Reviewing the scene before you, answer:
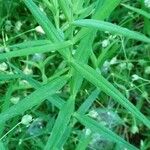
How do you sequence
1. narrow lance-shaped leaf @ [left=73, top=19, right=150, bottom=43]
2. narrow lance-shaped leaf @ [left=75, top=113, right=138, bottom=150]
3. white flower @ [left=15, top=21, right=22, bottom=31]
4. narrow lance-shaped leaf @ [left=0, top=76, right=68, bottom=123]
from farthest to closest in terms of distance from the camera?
white flower @ [left=15, top=21, right=22, bottom=31], narrow lance-shaped leaf @ [left=75, top=113, right=138, bottom=150], narrow lance-shaped leaf @ [left=0, top=76, right=68, bottom=123], narrow lance-shaped leaf @ [left=73, top=19, right=150, bottom=43]

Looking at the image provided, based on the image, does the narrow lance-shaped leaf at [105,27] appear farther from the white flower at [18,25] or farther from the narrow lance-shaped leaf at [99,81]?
the white flower at [18,25]

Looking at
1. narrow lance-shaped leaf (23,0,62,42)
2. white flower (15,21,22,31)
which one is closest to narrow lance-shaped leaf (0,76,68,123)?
narrow lance-shaped leaf (23,0,62,42)

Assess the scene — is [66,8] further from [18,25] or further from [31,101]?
[18,25]

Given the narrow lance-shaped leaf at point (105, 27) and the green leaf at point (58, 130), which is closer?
the narrow lance-shaped leaf at point (105, 27)

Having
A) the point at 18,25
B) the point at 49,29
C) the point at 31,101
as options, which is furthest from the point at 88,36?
the point at 18,25

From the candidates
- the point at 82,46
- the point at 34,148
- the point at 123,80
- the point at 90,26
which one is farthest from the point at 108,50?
the point at 90,26

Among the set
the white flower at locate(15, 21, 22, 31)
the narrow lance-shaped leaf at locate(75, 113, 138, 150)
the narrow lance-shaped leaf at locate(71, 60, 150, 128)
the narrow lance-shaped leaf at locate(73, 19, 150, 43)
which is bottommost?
the narrow lance-shaped leaf at locate(75, 113, 138, 150)

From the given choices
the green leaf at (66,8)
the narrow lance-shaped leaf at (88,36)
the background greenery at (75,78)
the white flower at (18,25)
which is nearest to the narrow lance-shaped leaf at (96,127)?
the background greenery at (75,78)

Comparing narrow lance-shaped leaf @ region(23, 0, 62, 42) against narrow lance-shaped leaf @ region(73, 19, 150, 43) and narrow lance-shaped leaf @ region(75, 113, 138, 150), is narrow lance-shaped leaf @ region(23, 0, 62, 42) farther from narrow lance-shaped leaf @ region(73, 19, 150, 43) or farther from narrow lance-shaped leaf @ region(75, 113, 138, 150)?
narrow lance-shaped leaf @ region(75, 113, 138, 150)
